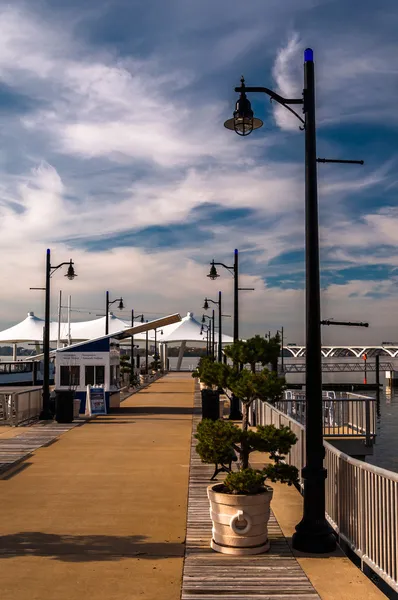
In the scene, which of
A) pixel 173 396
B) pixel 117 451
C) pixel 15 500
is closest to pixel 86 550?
pixel 15 500

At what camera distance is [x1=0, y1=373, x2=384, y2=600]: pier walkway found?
6.81 m

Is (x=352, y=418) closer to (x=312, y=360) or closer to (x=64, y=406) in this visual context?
(x=64, y=406)

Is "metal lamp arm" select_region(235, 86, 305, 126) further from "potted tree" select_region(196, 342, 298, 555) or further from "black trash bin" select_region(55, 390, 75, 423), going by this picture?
"black trash bin" select_region(55, 390, 75, 423)

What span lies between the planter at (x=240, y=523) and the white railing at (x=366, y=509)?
43.5 inches

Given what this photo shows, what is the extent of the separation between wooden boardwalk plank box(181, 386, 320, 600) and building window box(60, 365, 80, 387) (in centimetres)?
1932

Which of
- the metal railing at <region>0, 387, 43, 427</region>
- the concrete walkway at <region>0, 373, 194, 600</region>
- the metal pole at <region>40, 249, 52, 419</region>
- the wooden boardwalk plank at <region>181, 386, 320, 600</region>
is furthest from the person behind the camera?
the metal pole at <region>40, 249, 52, 419</region>

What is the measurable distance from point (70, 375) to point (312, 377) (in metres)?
20.8

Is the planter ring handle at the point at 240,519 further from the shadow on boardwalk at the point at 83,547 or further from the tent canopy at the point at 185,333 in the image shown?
the tent canopy at the point at 185,333

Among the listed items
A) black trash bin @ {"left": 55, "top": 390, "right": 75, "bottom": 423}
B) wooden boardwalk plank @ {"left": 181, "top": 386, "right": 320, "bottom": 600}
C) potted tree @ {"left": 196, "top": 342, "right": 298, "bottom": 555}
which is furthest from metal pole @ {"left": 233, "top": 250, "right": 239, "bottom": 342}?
wooden boardwalk plank @ {"left": 181, "top": 386, "right": 320, "bottom": 600}

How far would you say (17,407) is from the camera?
22531 mm

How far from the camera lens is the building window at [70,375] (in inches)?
A: 1099

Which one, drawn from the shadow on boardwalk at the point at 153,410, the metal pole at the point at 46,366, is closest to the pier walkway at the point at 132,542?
the metal pole at the point at 46,366

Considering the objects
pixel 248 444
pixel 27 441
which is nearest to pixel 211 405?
pixel 27 441

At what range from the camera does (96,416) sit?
85.7 feet
